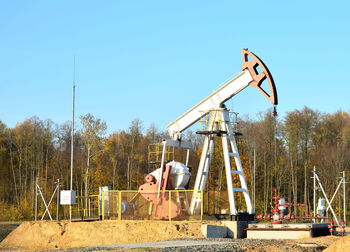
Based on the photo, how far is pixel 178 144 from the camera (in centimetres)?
2556

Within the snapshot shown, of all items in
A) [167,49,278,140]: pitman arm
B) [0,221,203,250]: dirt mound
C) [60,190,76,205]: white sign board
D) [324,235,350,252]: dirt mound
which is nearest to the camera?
[324,235,350,252]: dirt mound

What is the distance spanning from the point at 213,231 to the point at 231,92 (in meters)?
6.64

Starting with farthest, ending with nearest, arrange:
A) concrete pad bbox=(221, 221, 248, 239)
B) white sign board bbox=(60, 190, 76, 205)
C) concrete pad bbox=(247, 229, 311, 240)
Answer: white sign board bbox=(60, 190, 76, 205) < concrete pad bbox=(221, 221, 248, 239) < concrete pad bbox=(247, 229, 311, 240)

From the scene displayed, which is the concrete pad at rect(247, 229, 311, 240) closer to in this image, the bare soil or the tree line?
the bare soil

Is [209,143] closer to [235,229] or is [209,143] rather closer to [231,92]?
[231,92]

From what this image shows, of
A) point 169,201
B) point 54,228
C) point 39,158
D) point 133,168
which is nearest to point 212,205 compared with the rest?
point 169,201

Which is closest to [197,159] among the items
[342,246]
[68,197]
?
[68,197]

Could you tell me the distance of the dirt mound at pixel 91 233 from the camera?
811 inches

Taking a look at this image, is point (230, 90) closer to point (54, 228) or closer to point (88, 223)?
point (88, 223)

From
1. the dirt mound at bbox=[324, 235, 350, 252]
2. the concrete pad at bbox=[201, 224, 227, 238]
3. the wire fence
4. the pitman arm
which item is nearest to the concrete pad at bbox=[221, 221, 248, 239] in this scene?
the concrete pad at bbox=[201, 224, 227, 238]

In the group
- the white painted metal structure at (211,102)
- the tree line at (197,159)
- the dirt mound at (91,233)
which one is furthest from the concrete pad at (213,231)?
the tree line at (197,159)

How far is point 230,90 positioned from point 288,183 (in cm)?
2868

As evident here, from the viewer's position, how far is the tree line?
46969 millimetres

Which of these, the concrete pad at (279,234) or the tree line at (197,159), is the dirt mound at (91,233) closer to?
the concrete pad at (279,234)
